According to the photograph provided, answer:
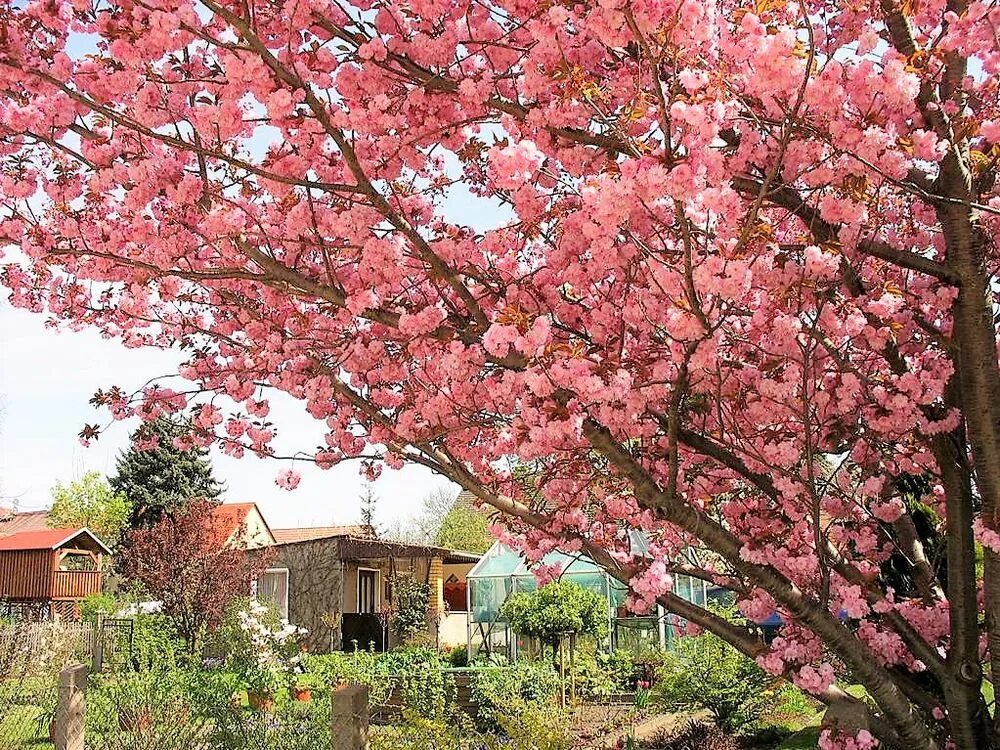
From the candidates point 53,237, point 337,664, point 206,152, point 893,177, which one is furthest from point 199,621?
point 893,177

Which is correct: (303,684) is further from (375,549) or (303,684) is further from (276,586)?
(276,586)

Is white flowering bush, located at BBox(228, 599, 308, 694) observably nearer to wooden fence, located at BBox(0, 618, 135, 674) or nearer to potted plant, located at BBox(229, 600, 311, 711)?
potted plant, located at BBox(229, 600, 311, 711)

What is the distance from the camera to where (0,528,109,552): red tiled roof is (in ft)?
102

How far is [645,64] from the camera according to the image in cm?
302

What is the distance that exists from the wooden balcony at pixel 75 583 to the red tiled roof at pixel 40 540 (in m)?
1.02

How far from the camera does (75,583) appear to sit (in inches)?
1250

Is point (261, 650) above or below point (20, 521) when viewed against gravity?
below

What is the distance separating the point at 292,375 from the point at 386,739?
230cm

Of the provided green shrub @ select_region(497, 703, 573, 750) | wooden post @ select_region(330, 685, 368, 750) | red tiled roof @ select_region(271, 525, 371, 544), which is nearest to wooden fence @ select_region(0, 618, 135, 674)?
green shrub @ select_region(497, 703, 573, 750)

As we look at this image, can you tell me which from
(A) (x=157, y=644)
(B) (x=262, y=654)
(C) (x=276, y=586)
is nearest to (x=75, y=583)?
(C) (x=276, y=586)

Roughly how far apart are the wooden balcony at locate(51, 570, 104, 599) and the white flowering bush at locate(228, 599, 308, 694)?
22834 mm

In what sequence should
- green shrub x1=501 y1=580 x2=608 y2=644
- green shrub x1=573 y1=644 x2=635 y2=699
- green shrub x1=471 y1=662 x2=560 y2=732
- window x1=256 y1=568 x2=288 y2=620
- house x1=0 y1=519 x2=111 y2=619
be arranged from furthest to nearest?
1. house x1=0 y1=519 x2=111 y2=619
2. window x1=256 y1=568 x2=288 y2=620
3. green shrub x1=501 y1=580 x2=608 y2=644
4. green shrub x1=471 y1=662 x2=560 y2=732
5. green shrub x1=573 y1=644 x2=635 y2=699

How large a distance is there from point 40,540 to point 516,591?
2274cm

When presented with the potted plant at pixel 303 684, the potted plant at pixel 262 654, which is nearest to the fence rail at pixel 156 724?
the potted plant at pixel 262 654
